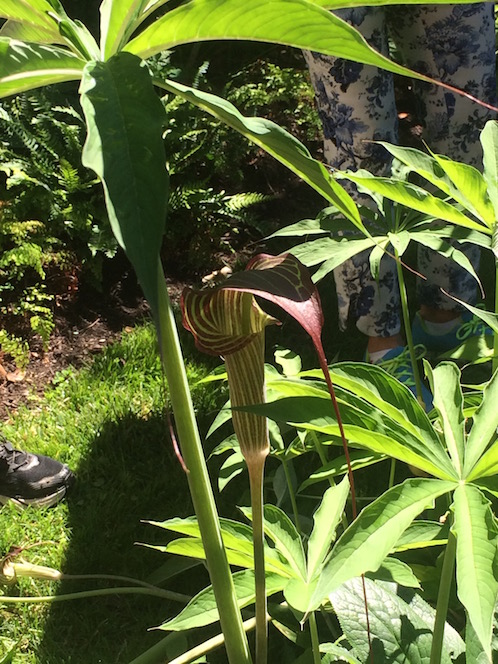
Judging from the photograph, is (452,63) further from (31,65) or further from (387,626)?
(31,65)

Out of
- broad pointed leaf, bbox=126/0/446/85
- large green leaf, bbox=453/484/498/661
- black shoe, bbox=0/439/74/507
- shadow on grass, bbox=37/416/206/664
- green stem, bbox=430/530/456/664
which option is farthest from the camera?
black shoe, bbox=0/439/74/507

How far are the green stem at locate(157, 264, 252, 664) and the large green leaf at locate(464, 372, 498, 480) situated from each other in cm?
29

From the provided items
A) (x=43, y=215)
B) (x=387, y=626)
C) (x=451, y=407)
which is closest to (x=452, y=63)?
(x=451, y=407)

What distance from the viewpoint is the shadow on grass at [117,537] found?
154 cm

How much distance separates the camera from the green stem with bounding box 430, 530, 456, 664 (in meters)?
0.75

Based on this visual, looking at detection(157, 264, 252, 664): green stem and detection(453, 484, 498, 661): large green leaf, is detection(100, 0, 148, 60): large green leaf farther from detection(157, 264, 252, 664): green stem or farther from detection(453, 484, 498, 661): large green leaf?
detection(453, 484, 498, 661): large green leaf

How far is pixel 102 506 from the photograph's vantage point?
6.06 feet

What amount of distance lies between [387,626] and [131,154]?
74cm

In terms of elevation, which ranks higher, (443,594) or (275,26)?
(275,26)

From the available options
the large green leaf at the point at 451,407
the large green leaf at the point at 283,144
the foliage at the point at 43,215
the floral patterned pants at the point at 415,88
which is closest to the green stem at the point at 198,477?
the large green leaf at the point at 283,144

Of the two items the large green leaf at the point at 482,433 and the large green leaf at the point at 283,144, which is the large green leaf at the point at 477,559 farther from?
the large green leaf at the point at 283,144

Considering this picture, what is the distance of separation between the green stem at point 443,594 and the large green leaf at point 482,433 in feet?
0.25

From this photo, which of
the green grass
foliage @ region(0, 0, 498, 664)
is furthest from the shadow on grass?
foliage @ region(0, 0, 498, 664)

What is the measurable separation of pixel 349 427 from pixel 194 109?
7.92ft
